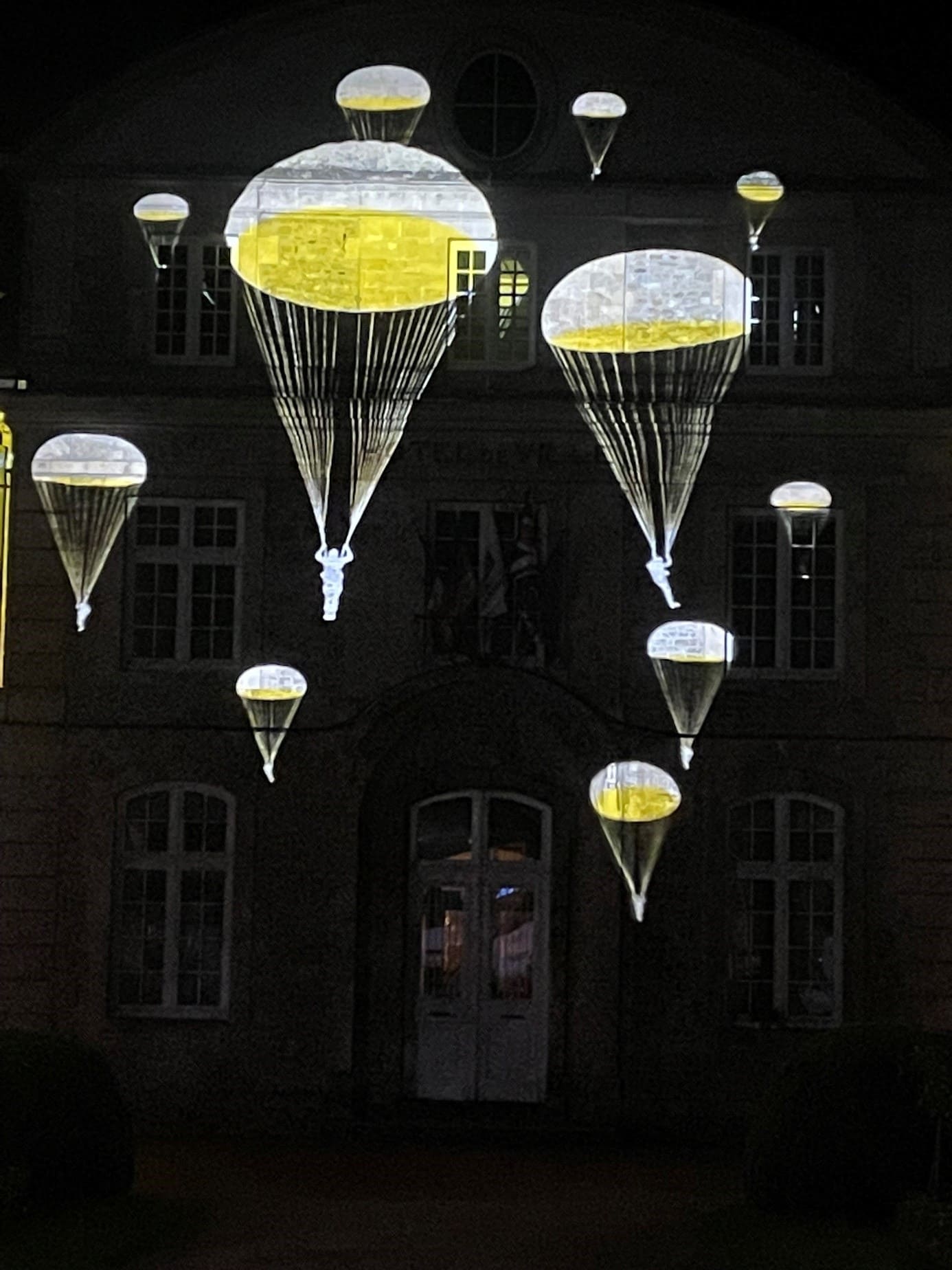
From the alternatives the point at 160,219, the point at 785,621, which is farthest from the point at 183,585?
the point at 785,621

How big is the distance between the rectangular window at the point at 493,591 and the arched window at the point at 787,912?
2.48 metres

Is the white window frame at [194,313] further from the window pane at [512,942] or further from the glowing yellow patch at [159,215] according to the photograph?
the window pane at [512,942]

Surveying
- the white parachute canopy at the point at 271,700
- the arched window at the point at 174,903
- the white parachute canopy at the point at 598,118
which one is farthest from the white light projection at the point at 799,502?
the arched window at the point at 174,903

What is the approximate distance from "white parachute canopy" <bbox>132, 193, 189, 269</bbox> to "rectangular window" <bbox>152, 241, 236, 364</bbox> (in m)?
0.06

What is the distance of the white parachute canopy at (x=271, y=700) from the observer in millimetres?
17422

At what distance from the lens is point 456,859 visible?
17.6 meters

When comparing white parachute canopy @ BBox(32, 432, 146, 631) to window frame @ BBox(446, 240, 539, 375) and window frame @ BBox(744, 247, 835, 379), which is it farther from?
window frame @ BBox(744, 247, 835, 379)

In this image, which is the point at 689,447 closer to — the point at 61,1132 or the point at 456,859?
the point at 456,859

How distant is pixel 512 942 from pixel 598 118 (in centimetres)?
738

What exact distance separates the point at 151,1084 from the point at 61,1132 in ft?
16.7

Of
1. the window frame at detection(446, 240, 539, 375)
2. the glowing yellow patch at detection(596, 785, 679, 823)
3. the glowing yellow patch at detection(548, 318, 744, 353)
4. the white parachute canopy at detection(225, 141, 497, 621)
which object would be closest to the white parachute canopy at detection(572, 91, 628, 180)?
the window frame at detection(446, 240, 539, 375)

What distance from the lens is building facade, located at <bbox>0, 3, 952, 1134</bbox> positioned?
56.5 ft

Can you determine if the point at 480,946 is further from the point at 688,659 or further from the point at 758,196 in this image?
the point at 758,196

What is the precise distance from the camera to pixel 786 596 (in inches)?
691
